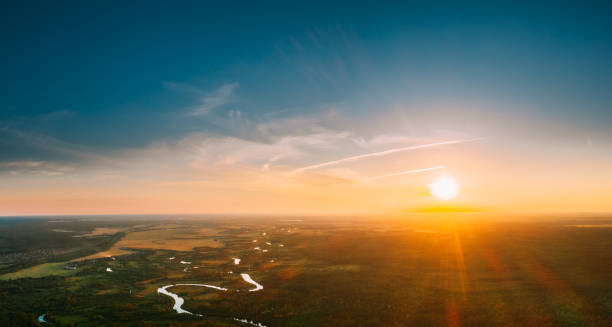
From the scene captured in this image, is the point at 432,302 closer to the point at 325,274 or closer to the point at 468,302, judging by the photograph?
the point at 468,302

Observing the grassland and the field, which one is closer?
the field

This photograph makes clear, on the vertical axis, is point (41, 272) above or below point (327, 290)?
above

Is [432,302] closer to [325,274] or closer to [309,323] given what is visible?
[309,323]

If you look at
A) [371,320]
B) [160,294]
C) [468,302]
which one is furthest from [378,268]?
[160,294]

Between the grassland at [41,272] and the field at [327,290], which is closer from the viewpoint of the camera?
the field at [327,290]

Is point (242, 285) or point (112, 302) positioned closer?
point (112, 302)

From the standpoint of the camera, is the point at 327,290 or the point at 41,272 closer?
the point at 327,290

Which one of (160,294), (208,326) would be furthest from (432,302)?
(160,294)

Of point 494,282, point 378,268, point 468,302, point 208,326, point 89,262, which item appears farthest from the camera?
point 89,262

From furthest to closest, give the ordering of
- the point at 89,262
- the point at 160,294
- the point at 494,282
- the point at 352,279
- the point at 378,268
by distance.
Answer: the point at 89,262 < the point at 378,268 < the point at 352,279 < the point at 494,282 < the point at 160,294
